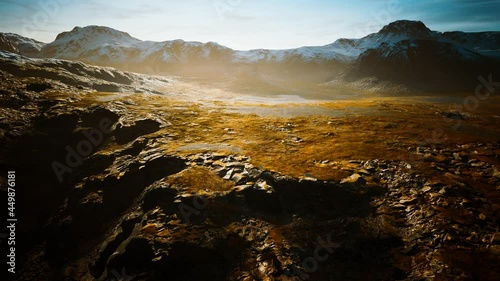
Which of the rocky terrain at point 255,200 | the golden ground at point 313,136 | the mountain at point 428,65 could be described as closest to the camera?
the rocky terrain at point 255,200

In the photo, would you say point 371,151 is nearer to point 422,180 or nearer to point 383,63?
point 422,180

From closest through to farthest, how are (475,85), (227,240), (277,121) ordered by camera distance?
(227,240) < (277,121) < (475,85)

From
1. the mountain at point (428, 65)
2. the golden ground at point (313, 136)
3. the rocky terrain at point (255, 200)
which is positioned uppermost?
the mountain at point (428, 65)

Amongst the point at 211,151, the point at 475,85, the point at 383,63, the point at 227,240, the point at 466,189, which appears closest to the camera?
the point at 227,240

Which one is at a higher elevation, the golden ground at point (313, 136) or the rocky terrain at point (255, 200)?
the golden ground at point (313, 136)

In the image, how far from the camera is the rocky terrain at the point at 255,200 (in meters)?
12.2

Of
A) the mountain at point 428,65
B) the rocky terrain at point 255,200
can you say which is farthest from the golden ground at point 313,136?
the mountain at point 428,65

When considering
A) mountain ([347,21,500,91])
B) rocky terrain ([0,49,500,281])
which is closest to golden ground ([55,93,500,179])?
rocky terrain ([0,49,500,281])

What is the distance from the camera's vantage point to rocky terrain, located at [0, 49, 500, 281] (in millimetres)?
12188

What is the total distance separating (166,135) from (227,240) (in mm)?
16963

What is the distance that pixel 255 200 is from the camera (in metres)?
15.9

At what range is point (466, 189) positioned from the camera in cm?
1473

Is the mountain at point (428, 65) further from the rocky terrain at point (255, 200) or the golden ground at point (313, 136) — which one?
the rocky terrain at point (255, 200)

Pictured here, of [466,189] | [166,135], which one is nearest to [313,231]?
[466,189]
